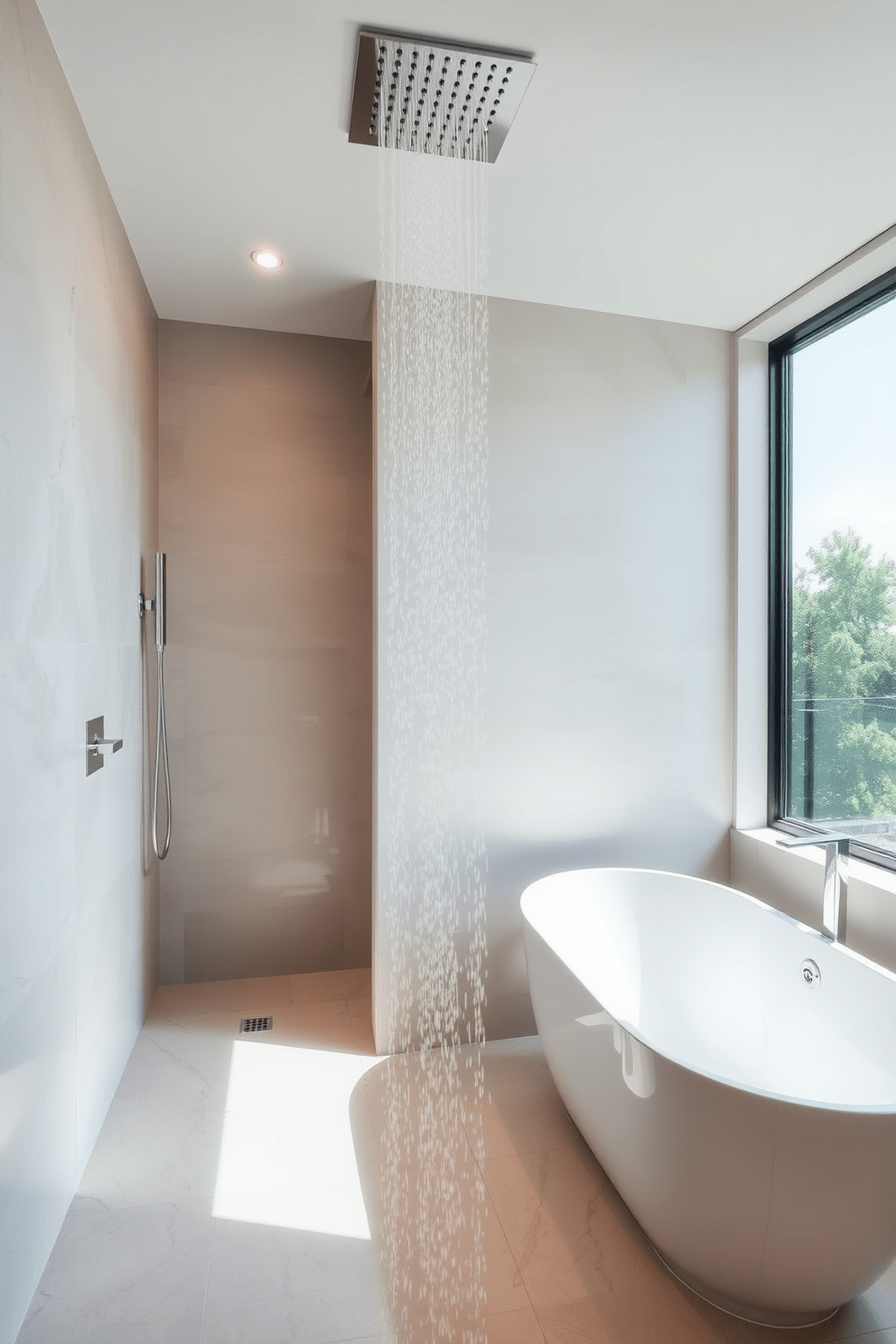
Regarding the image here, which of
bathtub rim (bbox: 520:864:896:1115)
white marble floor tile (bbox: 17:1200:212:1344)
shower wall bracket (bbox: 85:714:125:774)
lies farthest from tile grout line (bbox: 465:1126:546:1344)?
shower wall bracket (bbox: 85:714:125:774)

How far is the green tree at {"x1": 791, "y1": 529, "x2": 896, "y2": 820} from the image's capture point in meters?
2.46

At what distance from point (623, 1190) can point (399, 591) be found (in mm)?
1809

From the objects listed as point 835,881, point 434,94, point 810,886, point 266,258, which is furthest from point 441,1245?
point 266,258

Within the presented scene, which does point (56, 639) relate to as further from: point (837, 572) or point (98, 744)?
point (837, 572)

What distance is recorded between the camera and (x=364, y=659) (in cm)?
331

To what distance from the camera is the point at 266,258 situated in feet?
8.18

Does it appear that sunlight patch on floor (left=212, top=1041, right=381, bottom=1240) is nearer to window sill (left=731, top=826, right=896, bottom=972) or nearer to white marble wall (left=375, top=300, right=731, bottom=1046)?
white marble wall (left=375, top=300, right=731, bottom=1046)

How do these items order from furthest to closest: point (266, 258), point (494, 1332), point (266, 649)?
point (266, 649) → point (266, 258) → point (494, 1332)

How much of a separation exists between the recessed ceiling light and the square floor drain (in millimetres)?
2665

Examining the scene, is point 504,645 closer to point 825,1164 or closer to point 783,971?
point 783,971

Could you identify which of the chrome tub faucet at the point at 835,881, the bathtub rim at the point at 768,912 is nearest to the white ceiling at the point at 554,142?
the chrome tub faucet at the point at 835,881

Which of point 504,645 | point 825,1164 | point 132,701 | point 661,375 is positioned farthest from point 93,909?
point 661,375

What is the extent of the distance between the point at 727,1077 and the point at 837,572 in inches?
67.2

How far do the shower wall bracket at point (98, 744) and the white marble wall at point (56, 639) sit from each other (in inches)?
1.7
